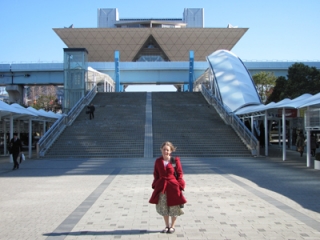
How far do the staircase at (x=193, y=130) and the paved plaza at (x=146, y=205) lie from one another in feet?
19.9

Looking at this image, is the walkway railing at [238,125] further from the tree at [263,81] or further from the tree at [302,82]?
the tree at [263,81]

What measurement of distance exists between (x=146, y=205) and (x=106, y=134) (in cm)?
1435

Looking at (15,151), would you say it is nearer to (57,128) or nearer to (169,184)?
(57,128)

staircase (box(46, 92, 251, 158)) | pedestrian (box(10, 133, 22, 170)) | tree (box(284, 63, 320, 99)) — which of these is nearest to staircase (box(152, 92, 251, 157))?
staircase (box(46, 92, 251, 158))

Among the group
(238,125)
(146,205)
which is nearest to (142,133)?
(238,125)

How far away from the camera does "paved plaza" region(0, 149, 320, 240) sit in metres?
5.56

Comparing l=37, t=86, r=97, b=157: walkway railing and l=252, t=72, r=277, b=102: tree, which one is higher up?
l=252, t=72, r=277, b=102: tree

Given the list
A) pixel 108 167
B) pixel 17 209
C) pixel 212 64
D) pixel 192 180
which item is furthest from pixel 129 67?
pixel 17 209

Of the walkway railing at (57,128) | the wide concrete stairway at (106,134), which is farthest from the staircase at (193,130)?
the walkway railing at (57,128)

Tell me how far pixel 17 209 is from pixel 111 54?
208 ft

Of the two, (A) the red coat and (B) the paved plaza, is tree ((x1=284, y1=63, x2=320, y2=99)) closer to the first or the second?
(B) the paved plaza

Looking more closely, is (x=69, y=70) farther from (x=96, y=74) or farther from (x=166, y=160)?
(x=166, y=160)

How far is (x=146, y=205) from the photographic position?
292 inches

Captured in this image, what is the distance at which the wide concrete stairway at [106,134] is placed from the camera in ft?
61.5
